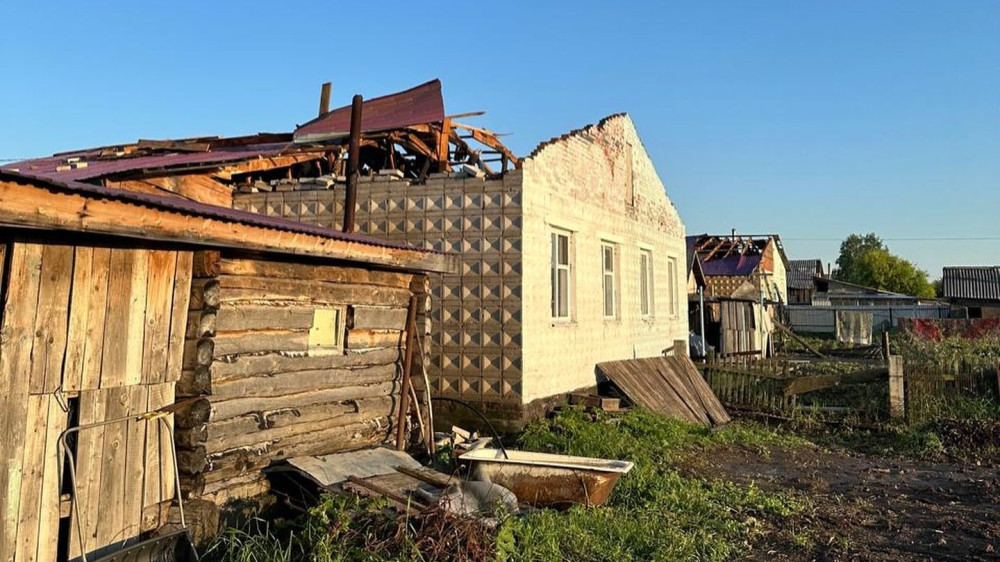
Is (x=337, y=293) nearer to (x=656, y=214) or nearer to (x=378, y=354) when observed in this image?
(x=378, y=354)

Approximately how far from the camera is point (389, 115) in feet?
34.5

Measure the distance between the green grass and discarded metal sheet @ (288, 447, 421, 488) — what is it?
1.79ft

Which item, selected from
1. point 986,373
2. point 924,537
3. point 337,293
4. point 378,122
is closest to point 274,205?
point 378,122

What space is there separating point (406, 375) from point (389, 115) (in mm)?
4765

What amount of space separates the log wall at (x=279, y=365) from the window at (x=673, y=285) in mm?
10722

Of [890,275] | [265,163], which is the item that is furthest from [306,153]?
[890,275]

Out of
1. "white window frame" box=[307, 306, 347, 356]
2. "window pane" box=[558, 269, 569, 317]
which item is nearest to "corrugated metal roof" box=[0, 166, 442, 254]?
"white window frame" box=[307, 306, 347, 356]

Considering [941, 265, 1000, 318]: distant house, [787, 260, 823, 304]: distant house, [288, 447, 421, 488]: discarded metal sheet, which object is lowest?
[288, 447, 421, 488]: discarded metal sheet

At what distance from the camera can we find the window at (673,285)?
56.0ft

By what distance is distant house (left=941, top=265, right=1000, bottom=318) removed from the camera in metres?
31.7

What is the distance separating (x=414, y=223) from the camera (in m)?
10.7

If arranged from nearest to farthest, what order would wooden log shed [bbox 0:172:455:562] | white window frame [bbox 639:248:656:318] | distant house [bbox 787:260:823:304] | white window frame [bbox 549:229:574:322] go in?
wooden log shed [bbox 0:172:455:562] < white window frame [bbox 549:229:574:322] < white window frame [bbox 639:248:656:318] < distant house [bbox 787:260:823:304]

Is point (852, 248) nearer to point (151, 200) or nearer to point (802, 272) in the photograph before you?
point (802, 272)

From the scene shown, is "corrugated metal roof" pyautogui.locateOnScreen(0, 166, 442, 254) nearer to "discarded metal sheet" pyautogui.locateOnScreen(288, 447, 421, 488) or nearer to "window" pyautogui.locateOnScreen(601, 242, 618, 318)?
"discarded metal sheet" pyautogui.locateOnScreen(288, 447, 421, 488)
